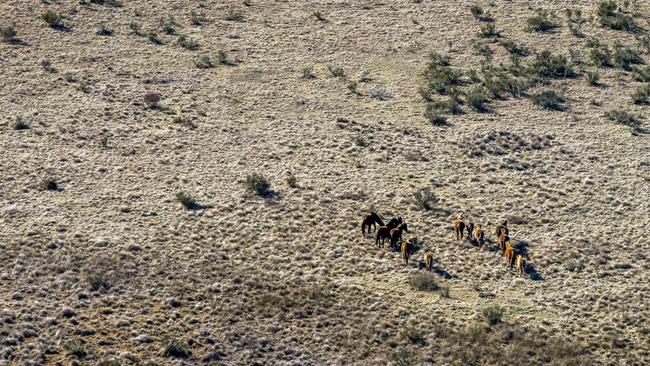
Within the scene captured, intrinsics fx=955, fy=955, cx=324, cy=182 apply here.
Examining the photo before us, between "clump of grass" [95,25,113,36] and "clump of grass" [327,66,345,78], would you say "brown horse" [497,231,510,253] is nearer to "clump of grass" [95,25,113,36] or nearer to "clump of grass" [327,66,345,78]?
"clump of grass" [327,66,345,78]

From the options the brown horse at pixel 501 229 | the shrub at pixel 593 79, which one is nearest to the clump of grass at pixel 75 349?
the brown horse at pixel 501 229

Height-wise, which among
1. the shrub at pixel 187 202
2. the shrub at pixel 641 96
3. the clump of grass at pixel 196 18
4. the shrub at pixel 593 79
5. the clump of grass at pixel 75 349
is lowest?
the clump of grass at pixel 196 18

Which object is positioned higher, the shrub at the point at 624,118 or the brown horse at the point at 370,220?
the shrub at the point at 624,118

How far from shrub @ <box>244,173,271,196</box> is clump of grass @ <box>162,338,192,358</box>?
346 inches

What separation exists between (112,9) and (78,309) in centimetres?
2561

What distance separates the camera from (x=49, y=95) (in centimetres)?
3969

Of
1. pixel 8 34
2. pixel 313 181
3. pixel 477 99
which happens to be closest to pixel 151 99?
pixel 313 181

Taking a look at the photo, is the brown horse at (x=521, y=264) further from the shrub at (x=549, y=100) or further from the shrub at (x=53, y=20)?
the shrub at (x=53, y=20)

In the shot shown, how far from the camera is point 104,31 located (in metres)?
45.8

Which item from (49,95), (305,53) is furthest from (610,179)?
(49,95)

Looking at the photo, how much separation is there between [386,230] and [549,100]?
45.7 ft

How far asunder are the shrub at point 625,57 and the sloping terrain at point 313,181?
0.16 meters

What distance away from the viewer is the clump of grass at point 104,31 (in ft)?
150

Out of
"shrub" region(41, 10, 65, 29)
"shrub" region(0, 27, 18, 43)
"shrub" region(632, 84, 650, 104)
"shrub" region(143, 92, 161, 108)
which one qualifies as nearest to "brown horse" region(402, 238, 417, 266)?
"shrub" region(143, 92, 161, 108)
